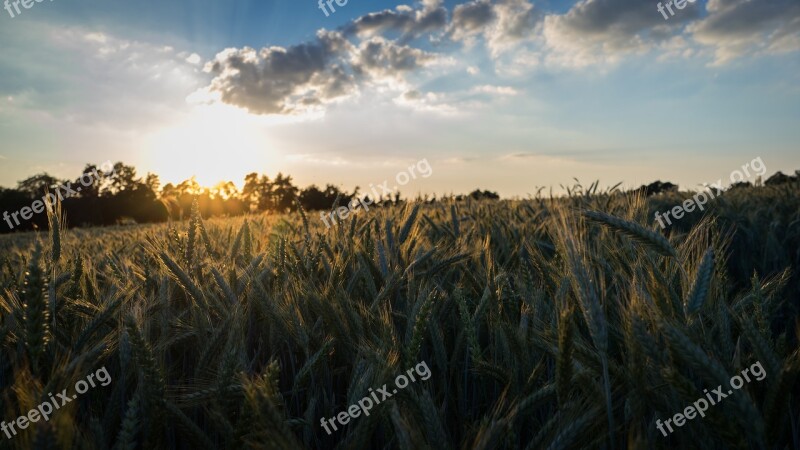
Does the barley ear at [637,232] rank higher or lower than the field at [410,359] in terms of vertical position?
higher

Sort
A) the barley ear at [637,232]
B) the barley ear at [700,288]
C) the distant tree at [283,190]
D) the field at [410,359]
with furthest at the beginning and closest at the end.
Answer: the distant tree at [283,190] < the barley ear at [637,232] < the barley ear at [700,288] < the field at [410,359]

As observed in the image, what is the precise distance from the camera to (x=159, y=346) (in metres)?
1.35

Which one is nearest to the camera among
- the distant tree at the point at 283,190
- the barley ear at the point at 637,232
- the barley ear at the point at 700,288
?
the barley ear at the point at 700,288

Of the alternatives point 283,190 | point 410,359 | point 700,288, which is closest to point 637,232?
point 700,288

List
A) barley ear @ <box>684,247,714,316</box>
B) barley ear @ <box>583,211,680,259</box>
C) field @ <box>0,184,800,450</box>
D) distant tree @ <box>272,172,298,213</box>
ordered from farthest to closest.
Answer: distant tree @ <box>272,172,298,213</box>, barley ear @ <box>583,211,680,259</box>, barley ear @ <box>684,247,714,316</box>, field @ <box>0,184,800,450</box>

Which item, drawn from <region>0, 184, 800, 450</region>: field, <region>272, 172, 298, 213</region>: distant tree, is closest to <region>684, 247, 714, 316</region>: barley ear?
<region>0, 184, 800, 450</region>: field

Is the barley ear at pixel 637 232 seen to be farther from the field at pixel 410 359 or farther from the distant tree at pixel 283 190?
the distant tree at pixel 283 190

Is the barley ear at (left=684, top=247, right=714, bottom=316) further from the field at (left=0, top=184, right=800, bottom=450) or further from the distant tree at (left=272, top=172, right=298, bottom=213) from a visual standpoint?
the distant tree at (left=272, top=172, right=298, bottom=213)

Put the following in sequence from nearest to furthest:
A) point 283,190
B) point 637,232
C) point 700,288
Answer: point 700,288, point 637,232, point 283,190

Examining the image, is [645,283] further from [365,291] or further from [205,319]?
[205,319]

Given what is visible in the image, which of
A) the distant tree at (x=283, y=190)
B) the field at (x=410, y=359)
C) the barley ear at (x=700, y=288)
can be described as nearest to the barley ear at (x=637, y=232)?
the field at (x=410, y=359)

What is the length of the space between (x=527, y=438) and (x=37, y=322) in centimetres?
126

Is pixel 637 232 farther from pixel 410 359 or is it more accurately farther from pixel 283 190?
pixel 283 190

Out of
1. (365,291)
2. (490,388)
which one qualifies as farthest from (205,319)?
(490,388)
